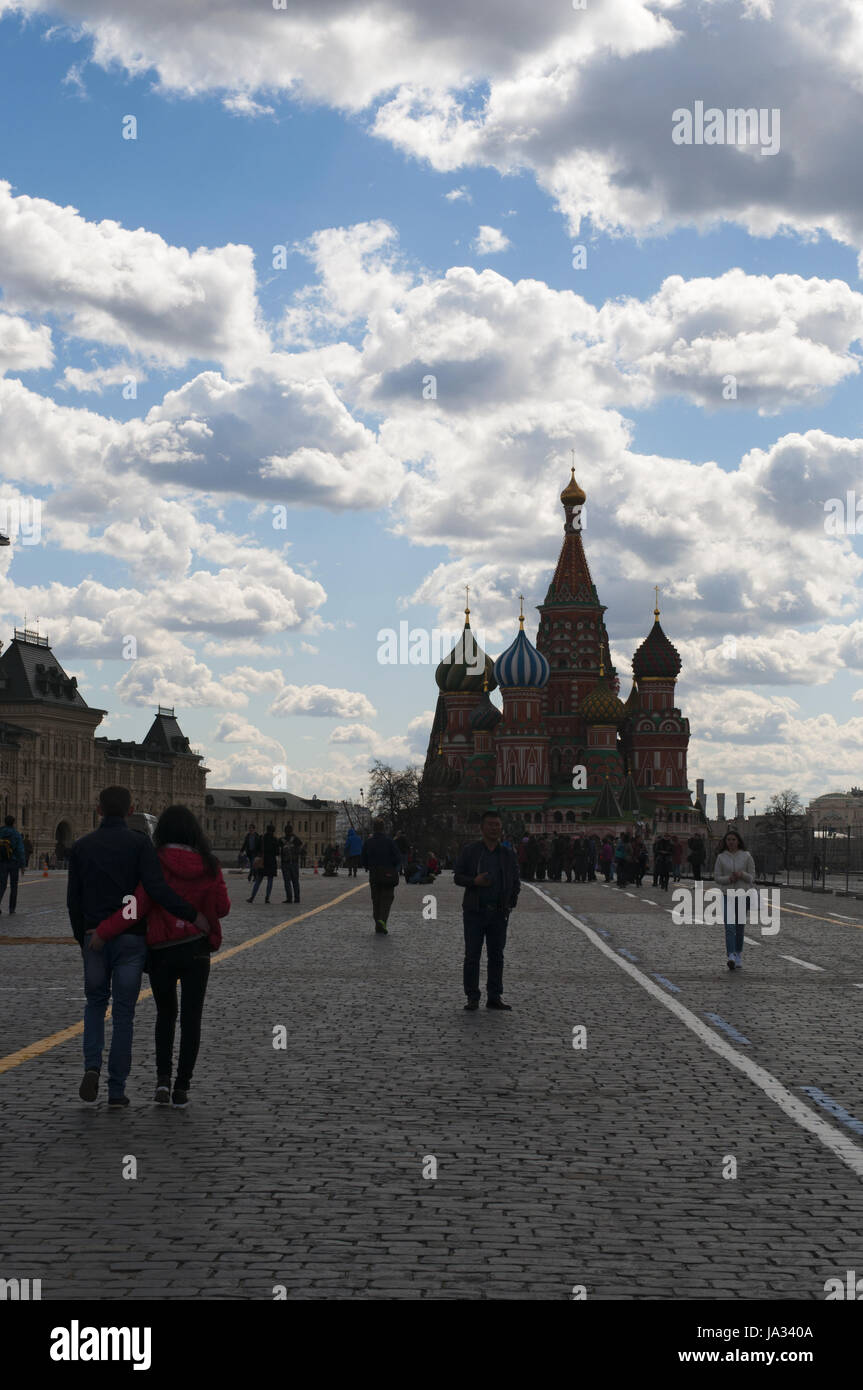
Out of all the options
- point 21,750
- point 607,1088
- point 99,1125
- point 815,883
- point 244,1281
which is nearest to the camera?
point 244,1281

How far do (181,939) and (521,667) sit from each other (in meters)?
128

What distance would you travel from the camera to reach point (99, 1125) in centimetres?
853

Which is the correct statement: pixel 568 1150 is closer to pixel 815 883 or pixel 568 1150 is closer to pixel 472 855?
pixel 472 855

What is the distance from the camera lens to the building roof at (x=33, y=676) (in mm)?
139250

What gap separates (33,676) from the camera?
141125 millimetres

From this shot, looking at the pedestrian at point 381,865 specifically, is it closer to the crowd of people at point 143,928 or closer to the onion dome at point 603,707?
the crowd of people at point 143,928

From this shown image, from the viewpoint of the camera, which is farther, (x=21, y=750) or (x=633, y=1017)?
(x=21, y=750)

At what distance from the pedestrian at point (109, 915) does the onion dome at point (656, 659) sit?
13337 cm

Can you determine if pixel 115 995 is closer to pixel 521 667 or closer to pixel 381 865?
pixel 381 865

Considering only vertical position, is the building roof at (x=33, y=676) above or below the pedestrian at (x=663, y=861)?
above

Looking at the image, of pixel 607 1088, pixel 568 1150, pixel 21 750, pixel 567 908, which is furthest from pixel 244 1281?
pixel 21 750

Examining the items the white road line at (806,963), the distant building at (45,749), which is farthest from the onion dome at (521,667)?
the white road line at (806,963)

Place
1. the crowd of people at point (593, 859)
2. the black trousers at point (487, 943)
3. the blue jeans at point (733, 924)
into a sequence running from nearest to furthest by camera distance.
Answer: the black trousers at point (487, 943), the blue jeans at point (733, 924), the crowd of people at point (593, 859)
